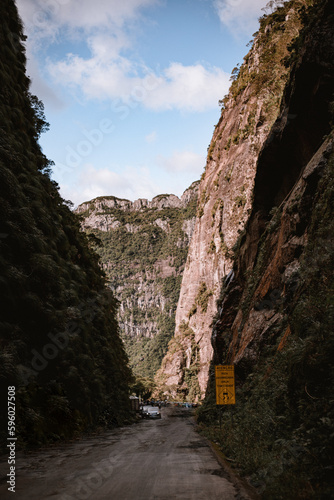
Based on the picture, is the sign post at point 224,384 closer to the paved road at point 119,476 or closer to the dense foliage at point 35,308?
the paved road at point 119,476

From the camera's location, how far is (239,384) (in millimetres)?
17188

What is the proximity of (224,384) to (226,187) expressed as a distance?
44.2 m

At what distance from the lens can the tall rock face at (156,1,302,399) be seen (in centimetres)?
4081

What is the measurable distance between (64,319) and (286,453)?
12.0 metres

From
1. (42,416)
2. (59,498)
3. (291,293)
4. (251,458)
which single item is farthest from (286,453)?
(42,416)

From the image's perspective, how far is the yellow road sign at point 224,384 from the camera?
12438 millimetres

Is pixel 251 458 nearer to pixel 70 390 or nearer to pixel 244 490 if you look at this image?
pixel 244 490

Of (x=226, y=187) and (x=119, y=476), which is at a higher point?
(x=226, y=187)

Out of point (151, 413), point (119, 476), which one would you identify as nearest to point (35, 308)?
point (119, 476)

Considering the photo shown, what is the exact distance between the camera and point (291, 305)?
11.3 meters

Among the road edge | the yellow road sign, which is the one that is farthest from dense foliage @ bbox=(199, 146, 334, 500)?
the yellow road sign

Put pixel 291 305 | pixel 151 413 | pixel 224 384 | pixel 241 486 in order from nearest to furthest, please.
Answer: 1. pixel 241 486
2. pixel 291 305
3. pixel 224 384
4. pixel 151 413

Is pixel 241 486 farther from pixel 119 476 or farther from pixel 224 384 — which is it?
pixel 224 384

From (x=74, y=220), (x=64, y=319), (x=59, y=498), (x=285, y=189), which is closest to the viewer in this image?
(x=59, y=498)
